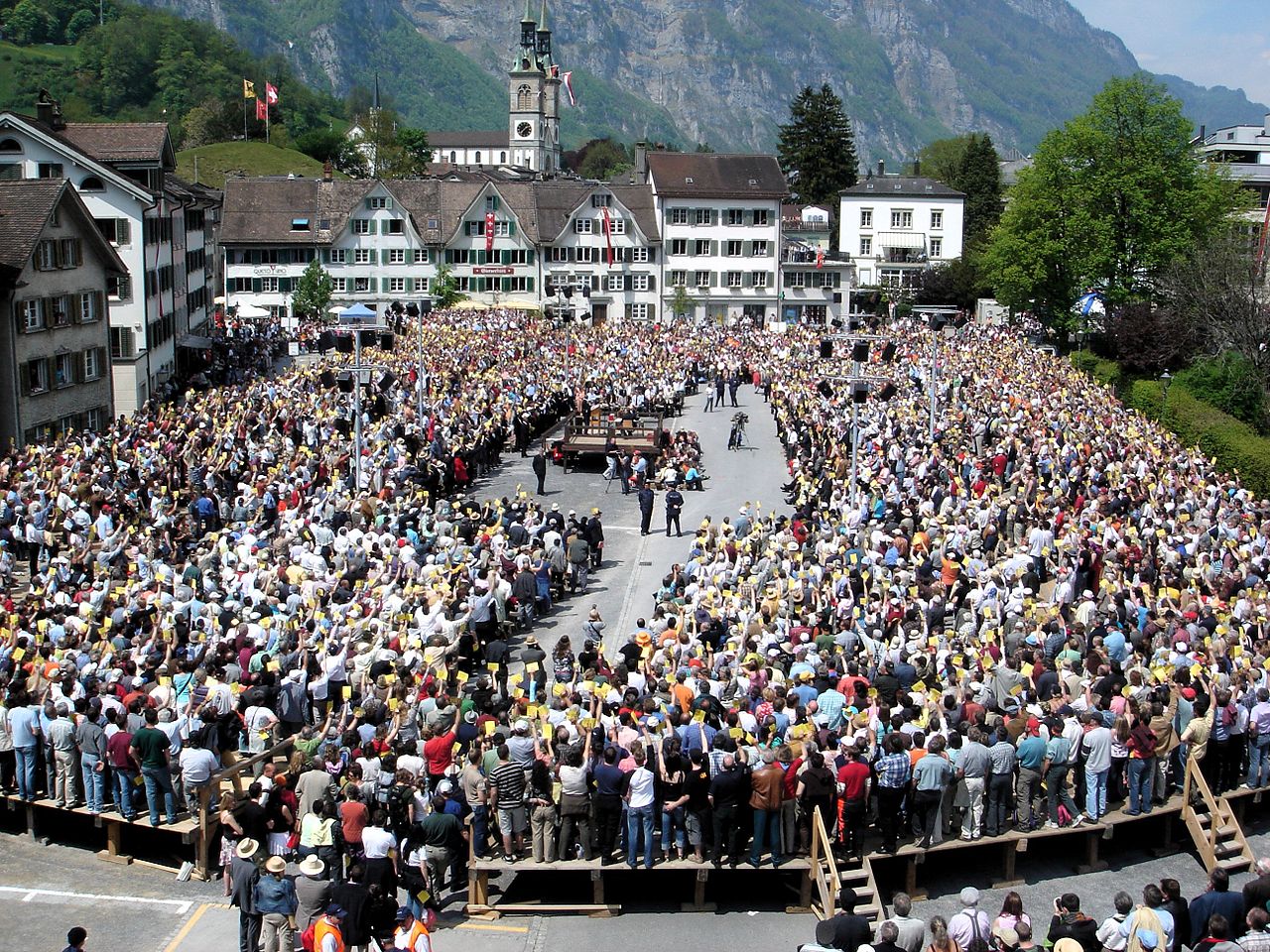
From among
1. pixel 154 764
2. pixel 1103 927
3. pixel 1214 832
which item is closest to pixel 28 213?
pixel 154 764

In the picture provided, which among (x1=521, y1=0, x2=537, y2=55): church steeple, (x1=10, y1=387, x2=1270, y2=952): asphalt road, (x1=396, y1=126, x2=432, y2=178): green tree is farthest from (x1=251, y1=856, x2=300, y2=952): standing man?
(x1=521, y1=0, x2=537, y2=55): church steeple

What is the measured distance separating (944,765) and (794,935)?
226cm

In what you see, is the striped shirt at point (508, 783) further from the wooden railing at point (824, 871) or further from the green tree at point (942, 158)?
the green tree at point (942, 158)

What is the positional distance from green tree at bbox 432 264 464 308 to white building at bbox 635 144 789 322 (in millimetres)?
14793

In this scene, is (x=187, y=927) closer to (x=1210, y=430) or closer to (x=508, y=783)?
(x=508, y=783)

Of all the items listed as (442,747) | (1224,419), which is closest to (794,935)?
(442,747)

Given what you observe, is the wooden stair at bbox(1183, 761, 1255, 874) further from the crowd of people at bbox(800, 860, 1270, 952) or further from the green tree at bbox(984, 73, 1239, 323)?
the green tree at bbox(984, 73, 1239, 323)

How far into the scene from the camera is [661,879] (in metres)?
14.6

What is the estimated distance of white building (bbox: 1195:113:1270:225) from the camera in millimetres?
83812

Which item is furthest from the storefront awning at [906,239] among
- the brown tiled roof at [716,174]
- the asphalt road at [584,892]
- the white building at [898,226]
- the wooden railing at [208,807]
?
the wooden railing at [208,807]

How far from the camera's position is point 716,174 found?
286 ft

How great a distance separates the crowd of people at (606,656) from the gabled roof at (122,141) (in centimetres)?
1950

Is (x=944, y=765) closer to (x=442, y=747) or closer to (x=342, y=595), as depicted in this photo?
(x=442, y=747)

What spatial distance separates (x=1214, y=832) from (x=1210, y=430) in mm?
27487
